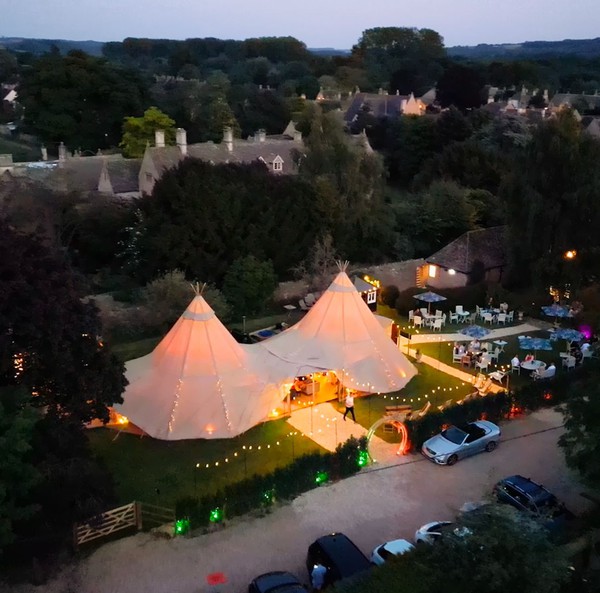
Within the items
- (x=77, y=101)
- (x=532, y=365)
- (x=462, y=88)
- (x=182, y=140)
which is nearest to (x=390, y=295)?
(x=532, y=365)

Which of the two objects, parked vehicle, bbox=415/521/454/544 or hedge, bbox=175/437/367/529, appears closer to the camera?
parked vehicle, bbox=415/521/454/544

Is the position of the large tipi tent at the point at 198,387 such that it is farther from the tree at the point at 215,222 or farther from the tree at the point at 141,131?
the tree at the point at 141,131

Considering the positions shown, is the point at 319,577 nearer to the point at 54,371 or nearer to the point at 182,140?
the point at 54,371

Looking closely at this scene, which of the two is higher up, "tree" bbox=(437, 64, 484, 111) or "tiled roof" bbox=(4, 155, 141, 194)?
"tree" bbox=(437, 64, 484, 111)

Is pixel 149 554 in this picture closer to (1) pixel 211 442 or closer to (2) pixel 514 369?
(1) pixel 211 442

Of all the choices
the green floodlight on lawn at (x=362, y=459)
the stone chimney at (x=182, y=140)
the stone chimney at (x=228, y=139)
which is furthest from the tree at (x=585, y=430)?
the stone chimney at (x=228, y=139)

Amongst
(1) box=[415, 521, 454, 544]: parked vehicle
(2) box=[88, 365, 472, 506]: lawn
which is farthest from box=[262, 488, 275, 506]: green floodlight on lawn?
(1) box=[415, 521, 454, 544]: parked vehicle

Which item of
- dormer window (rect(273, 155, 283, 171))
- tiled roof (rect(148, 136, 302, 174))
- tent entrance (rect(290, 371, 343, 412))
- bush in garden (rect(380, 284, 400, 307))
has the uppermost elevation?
tiled roof (rect(148, 136, 302, 174))

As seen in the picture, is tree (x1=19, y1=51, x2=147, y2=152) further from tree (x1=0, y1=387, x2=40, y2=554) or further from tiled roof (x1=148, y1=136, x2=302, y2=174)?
tree (x1=0, y1=387, x2=40, y2=554)
